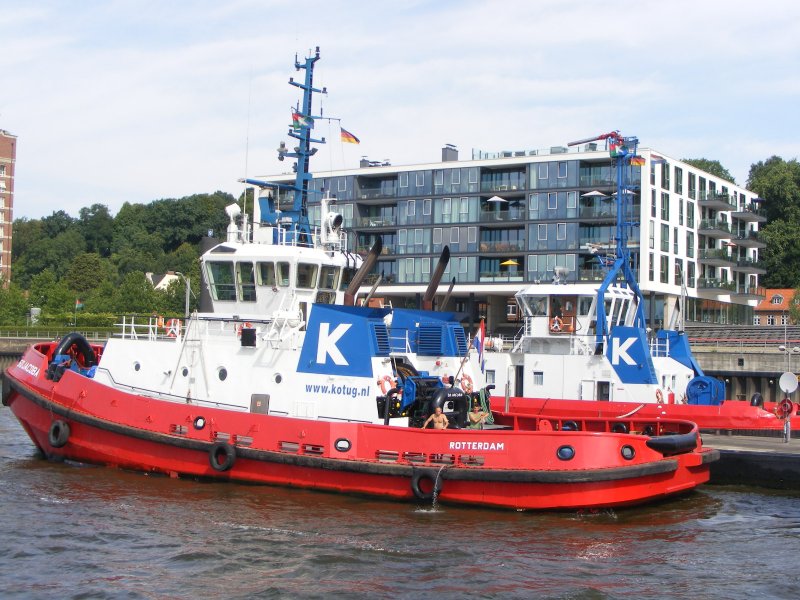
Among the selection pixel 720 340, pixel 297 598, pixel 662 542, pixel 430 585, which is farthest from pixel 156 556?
pixel 720 340

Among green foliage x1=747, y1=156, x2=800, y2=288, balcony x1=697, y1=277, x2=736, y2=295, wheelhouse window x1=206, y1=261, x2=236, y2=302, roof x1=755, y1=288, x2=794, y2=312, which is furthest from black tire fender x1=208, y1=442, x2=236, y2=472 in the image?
green foliage x1=747, y1=156, x2=800, y2=288

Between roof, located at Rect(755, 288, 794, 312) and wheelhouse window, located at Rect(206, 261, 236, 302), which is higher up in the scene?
roof, located at Rect(755, 288, 794, 312)

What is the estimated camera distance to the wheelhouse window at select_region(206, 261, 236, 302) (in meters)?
17.8

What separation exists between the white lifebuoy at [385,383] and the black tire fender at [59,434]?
6.19 metres

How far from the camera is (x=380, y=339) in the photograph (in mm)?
16000

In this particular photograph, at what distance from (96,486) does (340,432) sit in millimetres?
4363

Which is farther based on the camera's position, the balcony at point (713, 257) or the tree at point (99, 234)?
the tree at point (99, 234)

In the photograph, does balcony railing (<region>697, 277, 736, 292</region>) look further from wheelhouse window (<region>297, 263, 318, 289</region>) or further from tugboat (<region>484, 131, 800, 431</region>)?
wheelhouse window (<region>297, 263, 318, 289</region>)

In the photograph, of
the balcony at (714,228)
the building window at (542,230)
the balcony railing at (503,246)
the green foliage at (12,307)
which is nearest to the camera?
the building window at (542,230)

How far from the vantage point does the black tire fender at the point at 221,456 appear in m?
15.6

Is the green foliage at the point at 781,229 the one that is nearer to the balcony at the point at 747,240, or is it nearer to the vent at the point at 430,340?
the balcony at the point at 747,240

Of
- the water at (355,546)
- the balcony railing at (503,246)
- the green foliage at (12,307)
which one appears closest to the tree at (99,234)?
the green foliage at (12,307)

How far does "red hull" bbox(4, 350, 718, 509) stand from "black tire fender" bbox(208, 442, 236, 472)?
0.10ft

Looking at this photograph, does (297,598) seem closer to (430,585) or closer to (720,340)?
(430,585)
